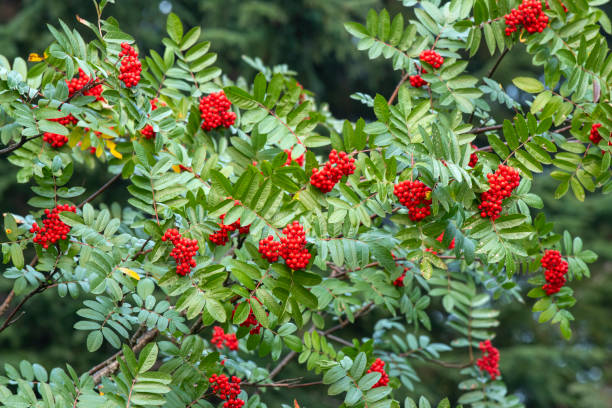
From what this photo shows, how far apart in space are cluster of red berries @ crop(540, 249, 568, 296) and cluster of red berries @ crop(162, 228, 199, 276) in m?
1.26

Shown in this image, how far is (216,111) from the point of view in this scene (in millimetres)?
1977

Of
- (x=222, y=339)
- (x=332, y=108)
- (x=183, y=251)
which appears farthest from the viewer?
(x=332, y=108)

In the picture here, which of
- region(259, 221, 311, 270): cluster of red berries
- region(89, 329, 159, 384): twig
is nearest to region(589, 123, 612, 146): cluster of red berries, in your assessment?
region(259, 221, 311, 270): cluster of red berries

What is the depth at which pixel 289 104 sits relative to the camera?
181 cm

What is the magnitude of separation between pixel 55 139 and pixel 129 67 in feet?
1.70

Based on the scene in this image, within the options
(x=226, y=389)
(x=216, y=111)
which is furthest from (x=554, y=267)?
(x=216, y=111)

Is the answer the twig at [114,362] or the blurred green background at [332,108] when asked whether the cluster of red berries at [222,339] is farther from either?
the blurred green background at [332,108]

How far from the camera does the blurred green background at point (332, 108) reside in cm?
672

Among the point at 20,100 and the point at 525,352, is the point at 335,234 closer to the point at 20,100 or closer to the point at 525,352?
the point at 20,100

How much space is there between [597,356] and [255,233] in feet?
22.9

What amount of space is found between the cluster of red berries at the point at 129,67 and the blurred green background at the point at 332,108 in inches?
203

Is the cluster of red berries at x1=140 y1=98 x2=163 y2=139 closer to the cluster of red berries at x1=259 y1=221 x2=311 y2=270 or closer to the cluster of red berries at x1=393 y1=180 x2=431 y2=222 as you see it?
the cluster of red berries at x1=259 y1=221 x2=311 y2=270

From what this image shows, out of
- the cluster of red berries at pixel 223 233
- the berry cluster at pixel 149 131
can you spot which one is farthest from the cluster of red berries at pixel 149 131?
the cluster of red berries at pixel 223 233

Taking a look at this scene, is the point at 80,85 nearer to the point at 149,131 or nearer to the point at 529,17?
the point at 149,131
